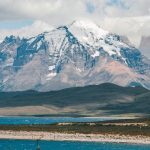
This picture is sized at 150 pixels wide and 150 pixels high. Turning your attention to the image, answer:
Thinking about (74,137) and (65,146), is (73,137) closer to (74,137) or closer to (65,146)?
(74,137)

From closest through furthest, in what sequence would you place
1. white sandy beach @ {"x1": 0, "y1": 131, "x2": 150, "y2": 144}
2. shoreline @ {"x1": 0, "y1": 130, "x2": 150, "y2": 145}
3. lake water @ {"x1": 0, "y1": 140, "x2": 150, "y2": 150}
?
lake water @ {"x1": 0, "y1": 140, "x2": 150, "y2": 150}
shoreline @ {"x1": 0, "y1": 130, "x2": 150, "y2": 145}
white sandy beach @ {"x1": 0, "y1": 131, "x2": 150, "y2": 144}

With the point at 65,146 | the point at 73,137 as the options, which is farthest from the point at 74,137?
the point at 65,146

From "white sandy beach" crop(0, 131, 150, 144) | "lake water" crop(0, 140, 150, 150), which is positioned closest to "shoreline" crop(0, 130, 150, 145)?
"white sandy beach" crop(0, 131, 150, 144)

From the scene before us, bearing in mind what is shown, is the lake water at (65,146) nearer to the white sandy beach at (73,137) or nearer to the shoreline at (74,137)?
the shoreline at (74,137)

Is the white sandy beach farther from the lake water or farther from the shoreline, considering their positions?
the lake water

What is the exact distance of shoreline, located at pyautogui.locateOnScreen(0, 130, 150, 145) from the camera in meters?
150

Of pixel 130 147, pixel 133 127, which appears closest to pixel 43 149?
pixel 130 147

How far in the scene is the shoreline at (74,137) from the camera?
150250 mm

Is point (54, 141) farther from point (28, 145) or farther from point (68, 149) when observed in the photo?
point (68, 149)

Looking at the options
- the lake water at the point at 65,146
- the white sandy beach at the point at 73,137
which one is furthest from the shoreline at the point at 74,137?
the lake water at the point at 65,146

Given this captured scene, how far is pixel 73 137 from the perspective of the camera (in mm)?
160625

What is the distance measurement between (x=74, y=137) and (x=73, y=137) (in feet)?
1.21

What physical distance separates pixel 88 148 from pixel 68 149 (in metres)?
4.72

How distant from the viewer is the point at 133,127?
18812 cm
